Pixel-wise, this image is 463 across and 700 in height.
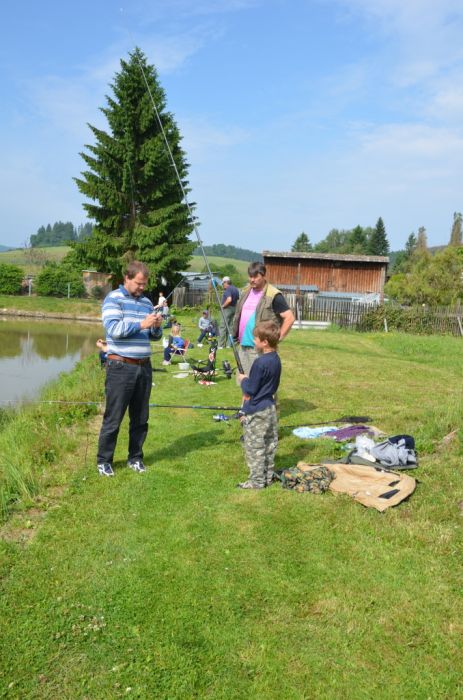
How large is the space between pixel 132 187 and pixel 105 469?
2695 cm

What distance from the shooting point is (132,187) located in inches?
1158

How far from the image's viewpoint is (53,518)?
13.3 ft

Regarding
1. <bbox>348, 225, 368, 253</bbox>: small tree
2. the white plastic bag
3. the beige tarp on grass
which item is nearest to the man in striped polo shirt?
the beige tarp on grass

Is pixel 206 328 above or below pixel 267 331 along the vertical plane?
below

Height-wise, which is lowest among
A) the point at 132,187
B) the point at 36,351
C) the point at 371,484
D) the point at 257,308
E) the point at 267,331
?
the point at 36,351

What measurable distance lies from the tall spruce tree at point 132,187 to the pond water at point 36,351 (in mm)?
4871

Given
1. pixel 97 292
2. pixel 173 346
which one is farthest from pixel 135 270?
pixel 97 292

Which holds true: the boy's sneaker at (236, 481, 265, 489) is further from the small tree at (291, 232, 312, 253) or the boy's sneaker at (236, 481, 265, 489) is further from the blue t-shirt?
the small tree at (291, 232, 312, 253)

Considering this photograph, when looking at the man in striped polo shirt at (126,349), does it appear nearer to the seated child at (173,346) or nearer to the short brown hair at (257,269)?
the short brown hair at (257,269)

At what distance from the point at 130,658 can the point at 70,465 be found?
2927 mm

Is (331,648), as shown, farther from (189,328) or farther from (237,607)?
(189,328)

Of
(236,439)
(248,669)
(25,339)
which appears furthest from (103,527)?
(25,339)

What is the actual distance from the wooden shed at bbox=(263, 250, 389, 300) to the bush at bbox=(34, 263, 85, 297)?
53.8 ft

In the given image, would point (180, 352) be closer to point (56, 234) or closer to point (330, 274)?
point (330, 274)
